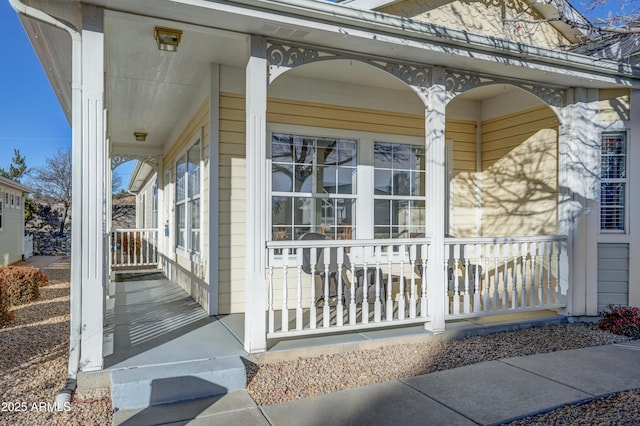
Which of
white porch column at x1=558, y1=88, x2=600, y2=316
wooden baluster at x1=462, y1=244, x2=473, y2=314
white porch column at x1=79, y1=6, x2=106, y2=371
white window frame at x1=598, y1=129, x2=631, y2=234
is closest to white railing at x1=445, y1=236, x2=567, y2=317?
wooden baluster at x1=462, y1=244, x2=473, y2=314

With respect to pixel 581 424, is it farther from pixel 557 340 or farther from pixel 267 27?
pixel 267 27

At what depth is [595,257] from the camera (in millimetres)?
5418

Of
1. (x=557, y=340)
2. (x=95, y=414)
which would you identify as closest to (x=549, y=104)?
(x=557, y=340)

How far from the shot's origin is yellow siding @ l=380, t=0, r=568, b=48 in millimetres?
4859

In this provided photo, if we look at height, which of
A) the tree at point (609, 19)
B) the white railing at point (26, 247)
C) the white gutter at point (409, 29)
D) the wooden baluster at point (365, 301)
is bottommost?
the white railing at point (26, 247)

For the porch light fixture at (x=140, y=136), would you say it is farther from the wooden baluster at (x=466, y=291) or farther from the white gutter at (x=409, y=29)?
the wooden baluster at (x=466, y=291)

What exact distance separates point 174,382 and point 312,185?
3.15 m

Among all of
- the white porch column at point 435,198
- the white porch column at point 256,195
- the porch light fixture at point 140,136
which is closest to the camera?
the white porch column at point 256,195

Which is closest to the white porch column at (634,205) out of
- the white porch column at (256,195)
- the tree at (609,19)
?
the tree at (609,19)

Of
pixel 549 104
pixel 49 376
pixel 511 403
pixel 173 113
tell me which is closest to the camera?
pixel 511 403

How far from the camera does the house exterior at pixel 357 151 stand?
11.8 ft

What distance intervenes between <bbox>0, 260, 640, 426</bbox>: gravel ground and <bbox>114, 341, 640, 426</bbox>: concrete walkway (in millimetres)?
129

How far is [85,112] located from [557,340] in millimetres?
4882

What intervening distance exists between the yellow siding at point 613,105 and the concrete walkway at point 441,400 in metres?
3.06
